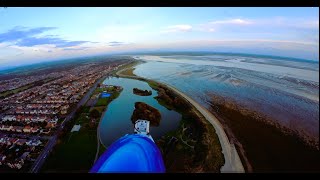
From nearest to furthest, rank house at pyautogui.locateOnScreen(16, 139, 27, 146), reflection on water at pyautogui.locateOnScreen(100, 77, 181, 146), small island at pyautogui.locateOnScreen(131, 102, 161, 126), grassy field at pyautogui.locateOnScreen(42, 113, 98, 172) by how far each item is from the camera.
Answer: grassy field at pyautogui.locateOnScreen(42, 113, 98, 172), house at pyautogui.locateOnScreen(16, 139, 27, 146), reflection on water at pyautogui.locateOnScreen(100, 77, 181, 146), small island at pyautogui.locateOnScreen(131, 102, 161, 126)

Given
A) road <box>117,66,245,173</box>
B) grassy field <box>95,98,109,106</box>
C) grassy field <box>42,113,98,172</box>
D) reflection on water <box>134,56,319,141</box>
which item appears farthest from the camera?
grassy field <box>95,98,109,106</box>

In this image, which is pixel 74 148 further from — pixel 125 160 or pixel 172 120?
pixel 125 160

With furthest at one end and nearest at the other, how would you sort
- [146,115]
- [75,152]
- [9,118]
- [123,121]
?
[9,118] < [146,115] < [123,121] < [75,152]

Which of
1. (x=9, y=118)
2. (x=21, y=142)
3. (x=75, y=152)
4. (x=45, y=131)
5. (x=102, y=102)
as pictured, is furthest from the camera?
(x=102, y=102)

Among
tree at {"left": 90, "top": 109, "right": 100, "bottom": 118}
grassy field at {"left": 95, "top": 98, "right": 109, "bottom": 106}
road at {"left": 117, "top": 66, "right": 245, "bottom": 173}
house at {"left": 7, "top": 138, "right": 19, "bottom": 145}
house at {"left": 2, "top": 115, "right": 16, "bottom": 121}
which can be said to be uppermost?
grassy field at {"left": 95, "top": 98, "right": 109, "bottom": 106}

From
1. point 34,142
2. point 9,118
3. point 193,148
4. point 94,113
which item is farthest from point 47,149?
point 193,148

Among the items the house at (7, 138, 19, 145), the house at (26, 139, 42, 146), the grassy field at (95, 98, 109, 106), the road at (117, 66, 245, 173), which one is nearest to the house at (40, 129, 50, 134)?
Result: the house at (26, 139, 42, 146)

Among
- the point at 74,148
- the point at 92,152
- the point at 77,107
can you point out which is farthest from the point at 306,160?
the point at 77,107

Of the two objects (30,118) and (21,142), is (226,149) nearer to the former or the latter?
(21,142)

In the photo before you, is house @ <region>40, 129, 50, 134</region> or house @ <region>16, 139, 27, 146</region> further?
house @ <region>40, 129, 50, 134</region>

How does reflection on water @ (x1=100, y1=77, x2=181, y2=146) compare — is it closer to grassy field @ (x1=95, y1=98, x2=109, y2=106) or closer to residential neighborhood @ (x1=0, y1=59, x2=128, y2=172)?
grassy field @ (x1=95, y1=98, x2=109, y2=106)

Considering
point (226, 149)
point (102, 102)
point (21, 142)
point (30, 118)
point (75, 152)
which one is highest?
point (102, 102)
